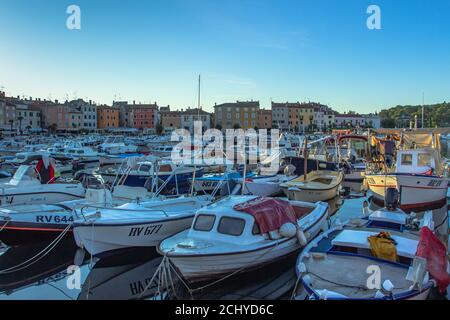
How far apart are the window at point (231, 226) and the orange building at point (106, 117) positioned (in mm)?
94687

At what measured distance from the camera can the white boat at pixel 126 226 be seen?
11.4m

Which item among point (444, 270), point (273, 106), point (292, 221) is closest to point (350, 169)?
point (292, 221)

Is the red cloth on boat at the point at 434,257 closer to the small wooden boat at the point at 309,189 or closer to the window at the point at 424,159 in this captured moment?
the small wooden boat at the point at 309,189

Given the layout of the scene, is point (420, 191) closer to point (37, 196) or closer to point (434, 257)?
point (434, 257)

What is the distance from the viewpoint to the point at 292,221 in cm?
1113

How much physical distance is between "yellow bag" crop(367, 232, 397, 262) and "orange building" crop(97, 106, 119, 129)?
9675cm

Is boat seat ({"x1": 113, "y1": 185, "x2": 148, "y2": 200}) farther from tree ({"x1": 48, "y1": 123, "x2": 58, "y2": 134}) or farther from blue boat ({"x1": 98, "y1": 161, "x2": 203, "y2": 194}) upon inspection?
tree ({"x1": 48, "y1": 123, "x2": 58, "y2": 134})

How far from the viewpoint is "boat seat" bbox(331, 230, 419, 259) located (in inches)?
348

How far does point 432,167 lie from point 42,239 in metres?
16.8

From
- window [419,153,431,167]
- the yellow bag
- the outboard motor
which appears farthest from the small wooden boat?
the yellow bag

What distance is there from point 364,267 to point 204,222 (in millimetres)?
3925

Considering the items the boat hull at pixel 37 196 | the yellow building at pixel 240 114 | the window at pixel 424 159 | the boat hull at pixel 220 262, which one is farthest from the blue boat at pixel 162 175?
the yellow building at pixel 240 114

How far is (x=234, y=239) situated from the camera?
980cm
